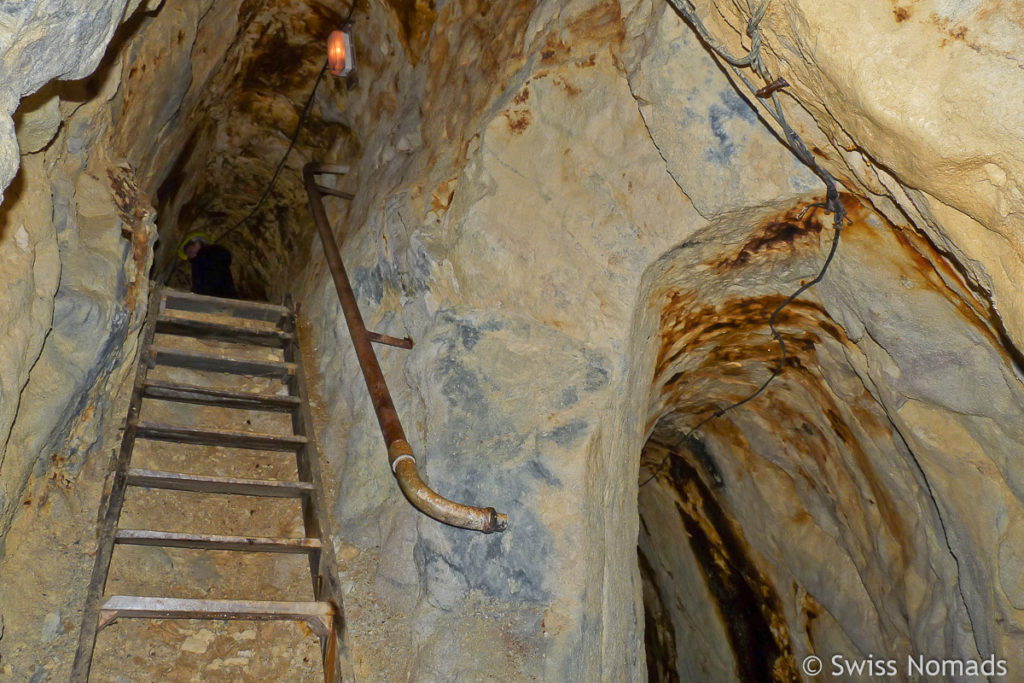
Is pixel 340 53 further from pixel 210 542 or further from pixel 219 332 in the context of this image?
pixel 210 542

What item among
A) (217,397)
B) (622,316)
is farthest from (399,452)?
(217,397)

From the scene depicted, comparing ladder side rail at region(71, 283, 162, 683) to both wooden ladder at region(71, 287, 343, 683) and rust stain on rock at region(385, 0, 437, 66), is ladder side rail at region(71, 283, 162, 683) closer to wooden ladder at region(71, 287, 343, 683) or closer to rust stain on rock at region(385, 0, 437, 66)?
wooden ladder at region(71, 287, 343, 683)

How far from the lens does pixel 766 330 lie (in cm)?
395

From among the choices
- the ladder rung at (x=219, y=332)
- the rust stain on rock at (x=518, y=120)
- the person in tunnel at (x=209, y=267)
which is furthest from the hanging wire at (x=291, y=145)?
the rust stain on rock at (x=518, y=120)

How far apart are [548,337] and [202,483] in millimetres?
1555

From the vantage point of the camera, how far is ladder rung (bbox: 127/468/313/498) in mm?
3014

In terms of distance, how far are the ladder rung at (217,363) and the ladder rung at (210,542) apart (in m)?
1.31

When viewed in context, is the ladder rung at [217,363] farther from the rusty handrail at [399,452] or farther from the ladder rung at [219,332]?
the rusty handrail at [399,452]

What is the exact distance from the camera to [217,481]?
3.06 m

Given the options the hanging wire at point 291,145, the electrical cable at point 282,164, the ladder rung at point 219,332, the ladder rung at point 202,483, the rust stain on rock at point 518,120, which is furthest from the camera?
the electrical cable at point 282,164

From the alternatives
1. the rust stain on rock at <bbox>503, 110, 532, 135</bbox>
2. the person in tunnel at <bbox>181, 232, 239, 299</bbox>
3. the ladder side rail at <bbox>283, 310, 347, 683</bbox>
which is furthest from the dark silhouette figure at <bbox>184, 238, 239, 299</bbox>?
the rust stain on rock at <bbox>503, 110, 532, 135</bbox>

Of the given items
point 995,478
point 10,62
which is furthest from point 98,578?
point 995,478

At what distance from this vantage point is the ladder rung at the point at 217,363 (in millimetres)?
3924

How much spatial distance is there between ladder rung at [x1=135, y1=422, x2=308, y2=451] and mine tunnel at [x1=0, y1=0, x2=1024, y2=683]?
4 centimetres
